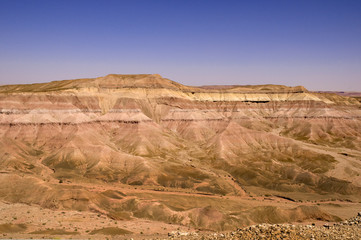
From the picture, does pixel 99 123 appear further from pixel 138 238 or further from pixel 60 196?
pixel 138 238

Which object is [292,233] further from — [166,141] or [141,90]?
[141,90]

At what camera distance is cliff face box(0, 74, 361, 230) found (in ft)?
215

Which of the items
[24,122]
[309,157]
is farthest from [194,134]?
[24,122]

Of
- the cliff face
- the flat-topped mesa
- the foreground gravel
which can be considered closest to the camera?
the foreground gravel

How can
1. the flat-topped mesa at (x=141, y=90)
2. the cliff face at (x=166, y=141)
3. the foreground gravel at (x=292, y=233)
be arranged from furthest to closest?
the flat-topped mesa at (x=141, y=90)
the cliff face at (x=166, y=141)
the foreground gravel at (x=292, y=233)

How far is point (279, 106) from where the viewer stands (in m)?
154

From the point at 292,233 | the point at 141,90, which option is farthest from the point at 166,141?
the point at 292,233

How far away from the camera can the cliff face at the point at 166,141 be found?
2579 inches

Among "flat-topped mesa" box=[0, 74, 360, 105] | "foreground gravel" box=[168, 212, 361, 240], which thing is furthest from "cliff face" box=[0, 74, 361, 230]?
"foreground gravel" box=[168, 212, 361, 240]

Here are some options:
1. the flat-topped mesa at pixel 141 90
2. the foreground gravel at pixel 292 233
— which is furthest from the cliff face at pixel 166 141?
the foreground gravel at pixel 292 233

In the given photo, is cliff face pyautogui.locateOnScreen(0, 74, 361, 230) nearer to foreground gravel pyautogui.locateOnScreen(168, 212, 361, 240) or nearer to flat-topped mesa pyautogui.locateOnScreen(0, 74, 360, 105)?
flat-topped mesa pyautogui.locateOnScreen(0, 74, 360, 105)

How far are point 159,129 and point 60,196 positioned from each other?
57223mm

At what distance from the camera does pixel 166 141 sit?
314 ft

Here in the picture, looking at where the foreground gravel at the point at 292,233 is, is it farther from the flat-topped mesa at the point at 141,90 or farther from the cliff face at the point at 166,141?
the flat-topped mesa at the point at 141,90
